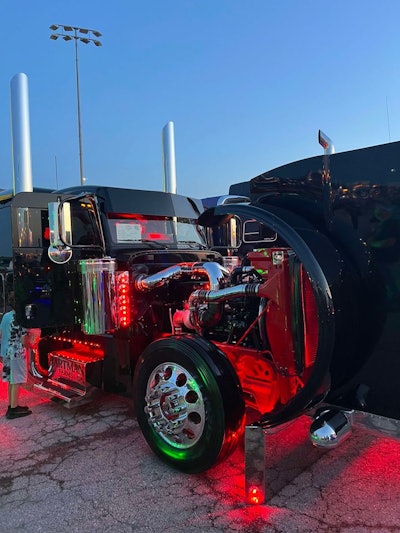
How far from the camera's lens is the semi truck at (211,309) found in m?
2.71

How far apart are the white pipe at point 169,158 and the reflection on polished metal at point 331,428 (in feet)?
25.8

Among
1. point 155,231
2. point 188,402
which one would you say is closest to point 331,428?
point 188,402

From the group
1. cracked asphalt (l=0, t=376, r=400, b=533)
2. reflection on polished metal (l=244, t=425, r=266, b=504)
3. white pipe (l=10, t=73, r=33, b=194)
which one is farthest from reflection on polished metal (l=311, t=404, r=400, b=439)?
white pipe (l=10, t=73, r=33, b=194)

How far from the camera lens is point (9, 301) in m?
5.27

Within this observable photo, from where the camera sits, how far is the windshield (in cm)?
464

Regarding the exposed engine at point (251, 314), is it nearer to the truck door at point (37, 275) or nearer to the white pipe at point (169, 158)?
the truck door at point (37, 275)

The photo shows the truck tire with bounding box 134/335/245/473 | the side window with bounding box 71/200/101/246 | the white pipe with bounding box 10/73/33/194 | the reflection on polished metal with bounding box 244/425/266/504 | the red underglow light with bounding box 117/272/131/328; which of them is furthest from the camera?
the white pipe with bounding box 10/73/33/194

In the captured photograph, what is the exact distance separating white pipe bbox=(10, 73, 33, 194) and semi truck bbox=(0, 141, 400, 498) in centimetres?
186

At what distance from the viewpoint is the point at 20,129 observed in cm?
725

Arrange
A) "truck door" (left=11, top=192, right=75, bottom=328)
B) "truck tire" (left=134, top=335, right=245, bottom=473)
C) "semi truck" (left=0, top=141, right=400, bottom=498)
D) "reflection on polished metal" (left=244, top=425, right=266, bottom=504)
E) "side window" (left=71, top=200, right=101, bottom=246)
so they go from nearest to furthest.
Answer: "semi truck" (left=0, top=141, right=400, bottom=498) < "reflection on polished metal" (left=244, top=425, right=266, bottom=504) < "truck tire" (left=134, top=335, right=245, bottom=473) < "truck door" (left=11, top=192, right=75, bottom=328) < "side window" (left=71, top=200, right=101, bottom=246)

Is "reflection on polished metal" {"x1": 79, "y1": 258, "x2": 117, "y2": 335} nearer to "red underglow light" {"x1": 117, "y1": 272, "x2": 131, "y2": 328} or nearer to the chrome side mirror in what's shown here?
"red underglow light" {"x1": 117, "y1": 272, "x2": 131, "y2": 328}

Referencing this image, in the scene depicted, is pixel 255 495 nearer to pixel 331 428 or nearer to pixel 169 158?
pixel 331 428

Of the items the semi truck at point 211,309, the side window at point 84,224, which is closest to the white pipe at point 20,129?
the semi truck at point 211,309

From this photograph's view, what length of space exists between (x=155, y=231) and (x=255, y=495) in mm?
2932
